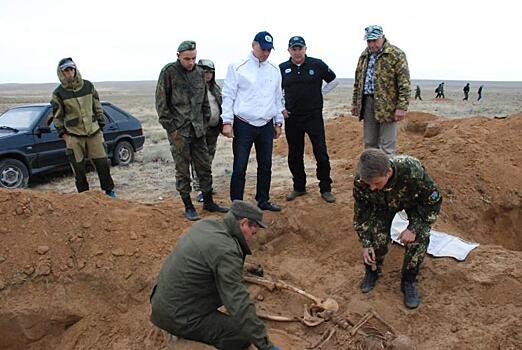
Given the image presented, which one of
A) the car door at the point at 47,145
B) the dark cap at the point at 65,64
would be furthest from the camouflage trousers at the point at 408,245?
the car door at the point at 47,145

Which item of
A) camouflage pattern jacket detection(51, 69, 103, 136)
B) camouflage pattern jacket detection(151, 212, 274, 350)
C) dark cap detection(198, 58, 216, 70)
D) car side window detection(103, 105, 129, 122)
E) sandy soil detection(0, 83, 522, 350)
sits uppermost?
dark cap detection(198, 58, 216, 70)

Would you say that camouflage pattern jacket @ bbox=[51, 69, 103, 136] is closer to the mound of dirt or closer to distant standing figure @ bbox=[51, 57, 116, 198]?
distant standing figure @ bbox=[51, 57, 116, 198]

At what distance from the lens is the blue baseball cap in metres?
5.24

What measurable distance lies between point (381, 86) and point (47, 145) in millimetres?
6086

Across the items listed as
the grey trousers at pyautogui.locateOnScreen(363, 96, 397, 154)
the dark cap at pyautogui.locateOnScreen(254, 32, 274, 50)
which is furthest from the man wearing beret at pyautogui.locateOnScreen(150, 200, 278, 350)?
the grey trousers at pyautogui.locateOnScreen(363, 96, 397, 154)

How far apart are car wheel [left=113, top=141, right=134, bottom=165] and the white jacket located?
5446 mm

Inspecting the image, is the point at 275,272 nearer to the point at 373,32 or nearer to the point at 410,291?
the point at 410,291

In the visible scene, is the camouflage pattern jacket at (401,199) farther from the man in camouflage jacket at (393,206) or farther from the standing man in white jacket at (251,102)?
the standing man in white jacket at (251,102)

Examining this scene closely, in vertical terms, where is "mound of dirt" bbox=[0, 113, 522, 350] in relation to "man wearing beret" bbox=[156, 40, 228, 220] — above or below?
below

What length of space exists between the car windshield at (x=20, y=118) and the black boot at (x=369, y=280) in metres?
6.64

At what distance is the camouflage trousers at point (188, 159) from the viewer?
5.10 metres

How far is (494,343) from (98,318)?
3.53 meters

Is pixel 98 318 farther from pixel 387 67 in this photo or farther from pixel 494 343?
pixel 387 67

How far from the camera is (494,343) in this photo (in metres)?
3.57
